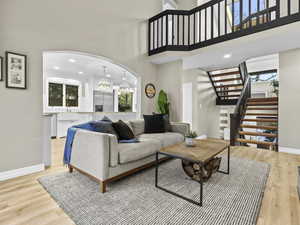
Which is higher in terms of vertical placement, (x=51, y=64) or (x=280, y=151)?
(x=51, y=64)

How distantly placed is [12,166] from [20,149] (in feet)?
0.84

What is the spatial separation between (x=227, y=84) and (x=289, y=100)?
2.40m

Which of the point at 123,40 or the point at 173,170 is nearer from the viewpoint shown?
the point at 173,170

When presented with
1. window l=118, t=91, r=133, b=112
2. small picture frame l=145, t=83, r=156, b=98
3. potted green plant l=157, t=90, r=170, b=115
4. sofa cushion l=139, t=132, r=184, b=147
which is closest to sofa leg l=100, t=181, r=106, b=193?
sofa cushion l=139, t=132, r=184, b=147

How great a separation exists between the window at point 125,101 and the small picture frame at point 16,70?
6.15m

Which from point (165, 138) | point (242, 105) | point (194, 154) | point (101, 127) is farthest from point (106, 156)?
point (242, 105)

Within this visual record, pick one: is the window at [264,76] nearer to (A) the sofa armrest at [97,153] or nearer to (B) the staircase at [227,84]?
(B) the staircase at [227,84]

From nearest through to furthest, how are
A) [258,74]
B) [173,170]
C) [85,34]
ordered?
[173,170] → [85,34] → [258,74]

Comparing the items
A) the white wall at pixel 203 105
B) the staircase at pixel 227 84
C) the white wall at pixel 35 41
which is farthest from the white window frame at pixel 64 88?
the staircase at pixel 227 84

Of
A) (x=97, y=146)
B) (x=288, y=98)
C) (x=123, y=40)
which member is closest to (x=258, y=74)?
(x=288, y=98)

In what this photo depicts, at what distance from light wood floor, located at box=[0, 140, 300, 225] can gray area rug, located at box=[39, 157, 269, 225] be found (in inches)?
3.0

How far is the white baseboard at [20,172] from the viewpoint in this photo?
229 centimetres

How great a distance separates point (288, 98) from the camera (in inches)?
149

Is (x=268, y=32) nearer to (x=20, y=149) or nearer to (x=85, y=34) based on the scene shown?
(x=85, y=34)
